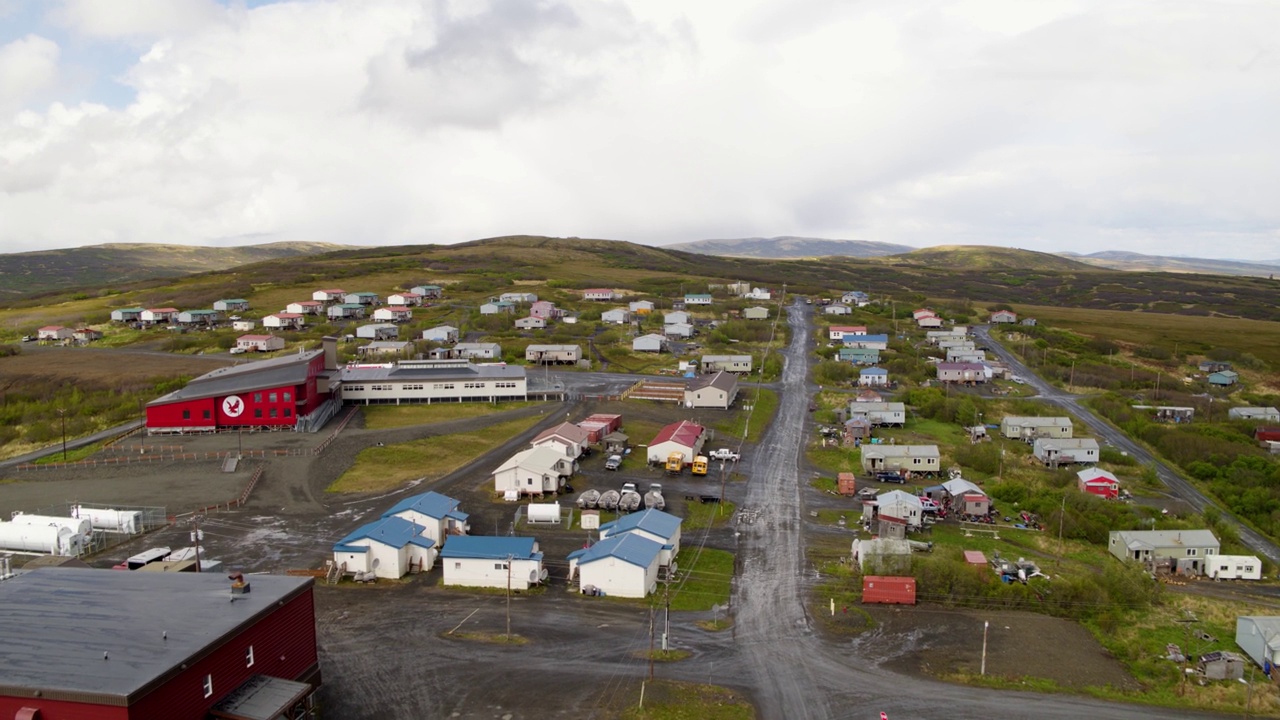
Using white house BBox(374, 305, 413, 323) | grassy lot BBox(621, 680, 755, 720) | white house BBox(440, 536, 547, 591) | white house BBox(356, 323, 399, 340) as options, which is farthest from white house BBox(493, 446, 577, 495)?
white house BBox(374, 305, 413, 323)

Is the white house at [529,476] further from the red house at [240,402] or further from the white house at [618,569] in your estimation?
the red house at [240,402]

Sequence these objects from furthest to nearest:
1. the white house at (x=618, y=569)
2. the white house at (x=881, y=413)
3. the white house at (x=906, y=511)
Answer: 1. the white house at (x=881, y=413)
2. the white house at (x=906, y=511)
3. the white house at (x=618, y=569)

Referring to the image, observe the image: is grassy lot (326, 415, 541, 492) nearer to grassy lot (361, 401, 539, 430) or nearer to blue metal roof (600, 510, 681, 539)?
grassy lot (361, 401, 539, 430)

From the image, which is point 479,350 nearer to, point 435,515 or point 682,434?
point 682,434

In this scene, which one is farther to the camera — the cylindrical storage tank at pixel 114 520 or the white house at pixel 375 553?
the cylindrical storage tank at pixel 114 520

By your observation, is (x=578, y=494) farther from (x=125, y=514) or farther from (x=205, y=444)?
(x=205, y=444)

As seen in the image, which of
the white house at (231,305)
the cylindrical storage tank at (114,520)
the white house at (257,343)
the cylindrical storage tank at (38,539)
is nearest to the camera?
the cylindrical storage tank at (38,539)

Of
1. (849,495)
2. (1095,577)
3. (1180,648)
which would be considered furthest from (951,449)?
(1180,648)

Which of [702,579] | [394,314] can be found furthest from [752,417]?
[394,314]

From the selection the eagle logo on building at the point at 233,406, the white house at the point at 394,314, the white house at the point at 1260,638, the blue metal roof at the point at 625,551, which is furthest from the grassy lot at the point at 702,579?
the white house at the point at 394,314
